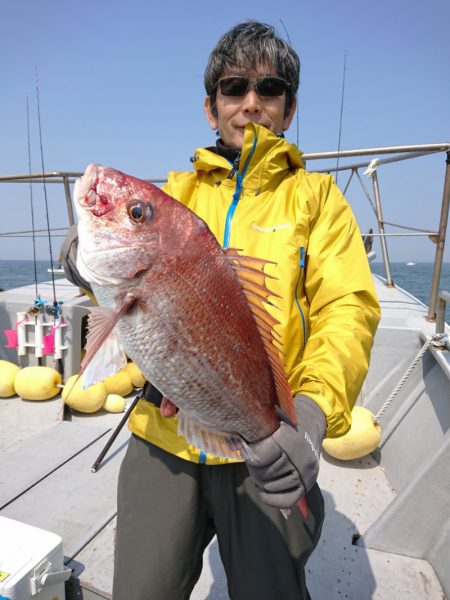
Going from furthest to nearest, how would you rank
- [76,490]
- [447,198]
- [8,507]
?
[447,198]
[76,490]
[8,507]

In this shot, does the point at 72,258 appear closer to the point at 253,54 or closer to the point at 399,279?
the point at 253,54

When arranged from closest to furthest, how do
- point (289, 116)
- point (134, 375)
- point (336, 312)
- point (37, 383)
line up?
point (336, 312) → point (289, 116) → point (37, 383) → point (134, 375)

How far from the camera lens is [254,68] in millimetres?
1766

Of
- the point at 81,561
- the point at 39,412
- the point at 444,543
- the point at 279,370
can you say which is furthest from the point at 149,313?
the point at 39,412

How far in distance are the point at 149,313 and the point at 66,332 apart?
3688 mm

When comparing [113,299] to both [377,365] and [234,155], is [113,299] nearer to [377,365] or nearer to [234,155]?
[234,155]

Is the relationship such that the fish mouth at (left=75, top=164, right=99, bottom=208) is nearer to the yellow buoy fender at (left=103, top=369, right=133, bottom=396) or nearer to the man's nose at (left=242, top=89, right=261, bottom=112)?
the man's nose at (left=242, top=89, right=261, bottom=112)

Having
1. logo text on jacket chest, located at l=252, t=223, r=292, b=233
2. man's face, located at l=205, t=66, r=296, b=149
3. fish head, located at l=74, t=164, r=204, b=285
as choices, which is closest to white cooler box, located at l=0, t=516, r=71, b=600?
fish head, located at l=74, t=164, r=204, b=285

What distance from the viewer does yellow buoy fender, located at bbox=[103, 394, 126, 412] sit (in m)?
4.33

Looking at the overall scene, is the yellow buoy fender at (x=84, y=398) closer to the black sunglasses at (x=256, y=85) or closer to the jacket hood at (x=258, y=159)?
the jacket hood at (x=258, y=159)

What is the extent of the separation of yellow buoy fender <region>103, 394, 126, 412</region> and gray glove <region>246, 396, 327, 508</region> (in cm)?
334

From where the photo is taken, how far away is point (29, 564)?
1.75 m

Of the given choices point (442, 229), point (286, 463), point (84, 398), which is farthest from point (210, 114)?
point (84, 398)

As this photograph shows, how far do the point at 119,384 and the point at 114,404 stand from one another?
0.29 m
